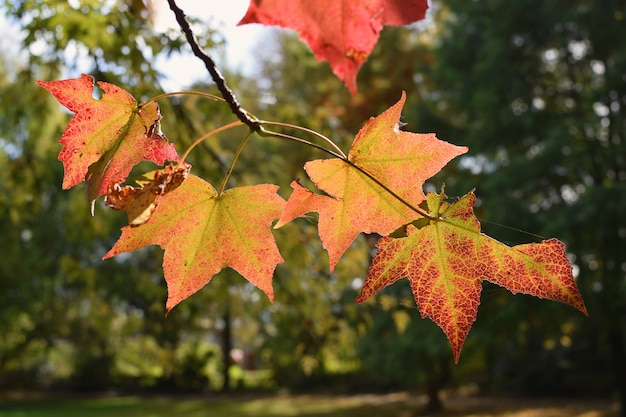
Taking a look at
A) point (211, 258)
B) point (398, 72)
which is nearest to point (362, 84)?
Answer: point (398, 72)

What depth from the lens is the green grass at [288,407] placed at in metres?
10.2

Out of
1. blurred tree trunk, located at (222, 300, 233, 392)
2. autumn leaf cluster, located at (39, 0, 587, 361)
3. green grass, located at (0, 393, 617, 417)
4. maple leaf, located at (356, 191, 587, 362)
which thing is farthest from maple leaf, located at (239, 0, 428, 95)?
blurred tree trunk, located at (222, 300, 233, 392)

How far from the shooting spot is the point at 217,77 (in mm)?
455

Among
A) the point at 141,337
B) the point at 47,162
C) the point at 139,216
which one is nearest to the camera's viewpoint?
the point at 139,216

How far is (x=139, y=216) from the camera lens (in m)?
0.38

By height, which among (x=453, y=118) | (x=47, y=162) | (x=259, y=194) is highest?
(x=453, y=118)

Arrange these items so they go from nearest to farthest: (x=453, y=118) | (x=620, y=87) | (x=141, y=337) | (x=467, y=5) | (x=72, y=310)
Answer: (x=620, y=87), (x=467, y=5), (x=453, y=118), (x=72, y=310), (x=141, y=337)

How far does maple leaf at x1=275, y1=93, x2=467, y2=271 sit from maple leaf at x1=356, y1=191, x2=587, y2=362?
0.02 meters

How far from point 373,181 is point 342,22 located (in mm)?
126

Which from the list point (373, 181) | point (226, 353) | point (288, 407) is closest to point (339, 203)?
point (373, 181)

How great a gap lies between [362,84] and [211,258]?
11.5 m

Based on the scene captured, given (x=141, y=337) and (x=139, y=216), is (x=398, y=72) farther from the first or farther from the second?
(x=139, y=216)

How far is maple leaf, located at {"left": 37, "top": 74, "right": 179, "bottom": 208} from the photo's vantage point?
491mm

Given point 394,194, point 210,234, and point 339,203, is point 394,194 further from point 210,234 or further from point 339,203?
point 210,234
